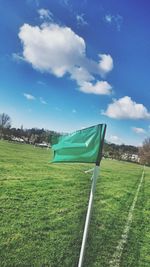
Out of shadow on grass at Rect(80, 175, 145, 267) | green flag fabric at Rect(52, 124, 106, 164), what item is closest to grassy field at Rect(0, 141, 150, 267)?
shadow on grass at Rect(80, 175, 145, 267)

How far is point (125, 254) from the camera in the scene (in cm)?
676

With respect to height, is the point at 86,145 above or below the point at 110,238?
above

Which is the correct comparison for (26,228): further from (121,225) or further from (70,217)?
Result: (121,225)

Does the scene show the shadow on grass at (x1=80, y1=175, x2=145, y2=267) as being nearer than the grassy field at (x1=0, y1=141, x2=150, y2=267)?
No

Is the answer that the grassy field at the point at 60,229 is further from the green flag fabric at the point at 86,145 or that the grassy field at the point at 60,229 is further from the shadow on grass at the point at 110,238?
the green flag fabric at the point at 86,145

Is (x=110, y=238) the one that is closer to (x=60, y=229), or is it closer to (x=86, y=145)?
(x=60, y=229)

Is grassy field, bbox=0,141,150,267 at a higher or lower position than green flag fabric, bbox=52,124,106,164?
lower

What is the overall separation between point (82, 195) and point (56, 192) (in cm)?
112

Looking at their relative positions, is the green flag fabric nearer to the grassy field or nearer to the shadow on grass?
the grassy field

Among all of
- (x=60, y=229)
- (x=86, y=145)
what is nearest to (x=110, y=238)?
(x=60, y=229)

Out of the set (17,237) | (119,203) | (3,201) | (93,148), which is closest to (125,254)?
(17,237)

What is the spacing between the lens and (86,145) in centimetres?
539

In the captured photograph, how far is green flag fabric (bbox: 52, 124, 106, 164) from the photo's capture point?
17.3 ft

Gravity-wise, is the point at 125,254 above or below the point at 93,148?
below
